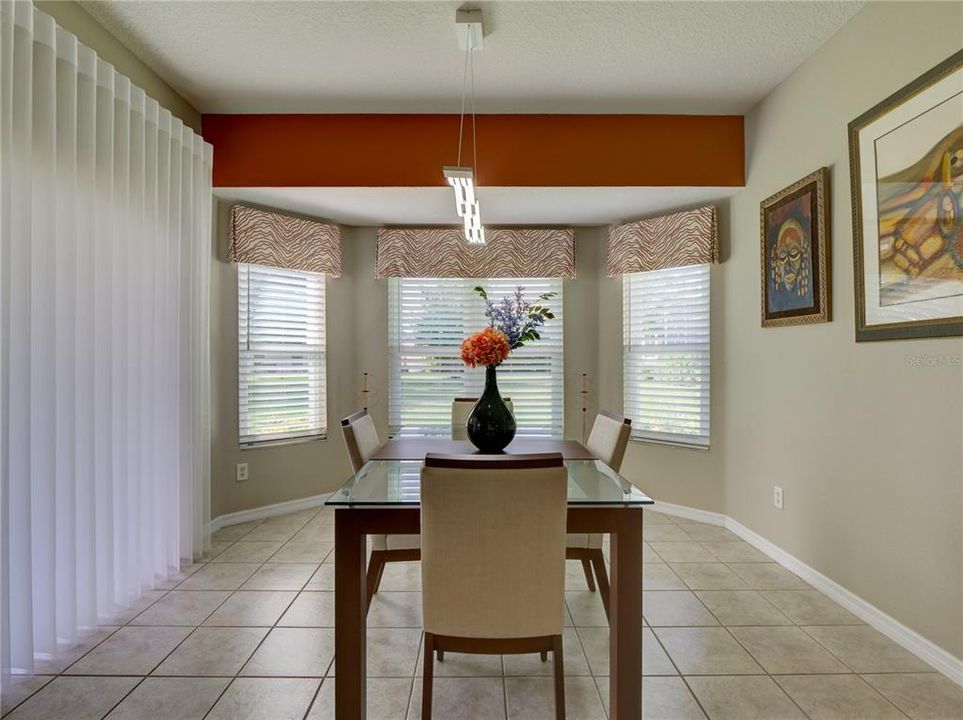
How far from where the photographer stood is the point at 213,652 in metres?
2.06

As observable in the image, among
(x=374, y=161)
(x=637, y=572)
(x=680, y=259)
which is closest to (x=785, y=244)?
(x=680, y=259)

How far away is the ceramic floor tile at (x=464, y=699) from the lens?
169 cm

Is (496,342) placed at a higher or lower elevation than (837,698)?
higher

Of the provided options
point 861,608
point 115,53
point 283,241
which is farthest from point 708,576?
point 115,53

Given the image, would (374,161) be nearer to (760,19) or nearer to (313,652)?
(760,19)

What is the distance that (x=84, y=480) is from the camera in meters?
2.14

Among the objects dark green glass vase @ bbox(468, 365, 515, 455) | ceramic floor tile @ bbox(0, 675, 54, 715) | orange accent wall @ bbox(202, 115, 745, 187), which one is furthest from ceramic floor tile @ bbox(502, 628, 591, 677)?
orange accent wall @ bbox(202, 115, 745, 187)

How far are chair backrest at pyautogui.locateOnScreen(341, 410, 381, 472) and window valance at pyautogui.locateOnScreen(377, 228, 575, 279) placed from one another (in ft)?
6.05

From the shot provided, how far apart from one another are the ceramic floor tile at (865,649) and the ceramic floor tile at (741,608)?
0.15m

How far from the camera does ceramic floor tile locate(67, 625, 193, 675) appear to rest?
194cm

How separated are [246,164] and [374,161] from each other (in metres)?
0.83

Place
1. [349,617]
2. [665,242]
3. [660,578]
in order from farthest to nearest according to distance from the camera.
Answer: [665,242] < [660,578] < [349,617]

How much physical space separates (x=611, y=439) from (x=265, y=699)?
1.70 metres

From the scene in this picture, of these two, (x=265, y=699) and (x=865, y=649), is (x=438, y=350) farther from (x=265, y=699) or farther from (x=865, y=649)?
(x=865, y=649)
